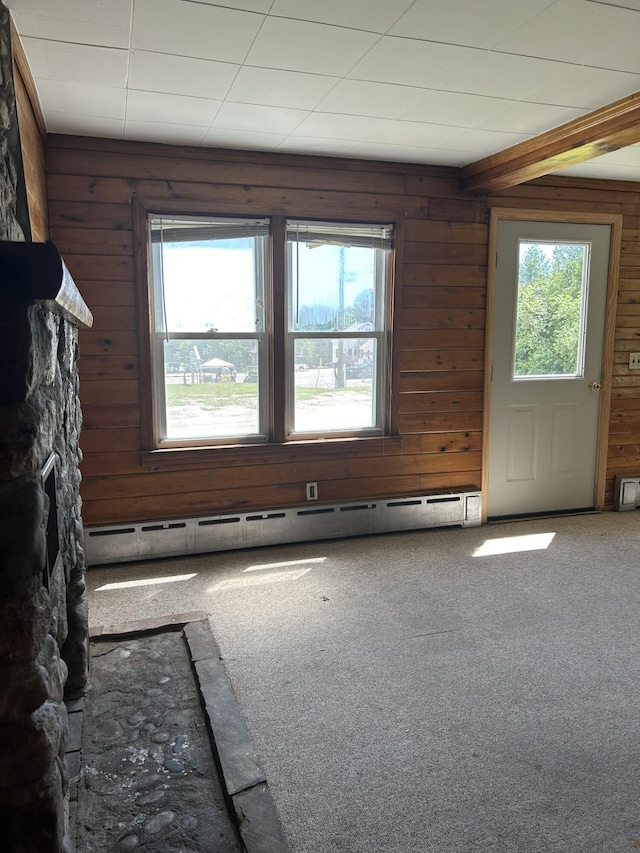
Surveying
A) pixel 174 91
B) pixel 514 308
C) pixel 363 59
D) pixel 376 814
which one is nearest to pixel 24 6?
pixel 174 91

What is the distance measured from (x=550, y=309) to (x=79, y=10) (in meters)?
3.57

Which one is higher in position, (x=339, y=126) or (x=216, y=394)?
(x=339, y=126)

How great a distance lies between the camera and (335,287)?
405 centimetres

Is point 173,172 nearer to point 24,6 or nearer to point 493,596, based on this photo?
point 24,6

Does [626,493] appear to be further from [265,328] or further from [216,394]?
[216,394]

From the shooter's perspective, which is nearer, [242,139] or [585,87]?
[585,87]

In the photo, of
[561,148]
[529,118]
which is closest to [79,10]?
[529,118]

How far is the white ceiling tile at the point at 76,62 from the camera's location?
2359mm

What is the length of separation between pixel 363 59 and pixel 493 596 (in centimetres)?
262

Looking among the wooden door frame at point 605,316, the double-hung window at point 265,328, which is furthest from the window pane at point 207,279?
the wooden door frame at point 605,316

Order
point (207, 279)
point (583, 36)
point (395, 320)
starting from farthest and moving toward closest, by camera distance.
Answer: point (395, 320) → point (207, 279) → point (583, 36)

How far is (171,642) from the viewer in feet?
8.92

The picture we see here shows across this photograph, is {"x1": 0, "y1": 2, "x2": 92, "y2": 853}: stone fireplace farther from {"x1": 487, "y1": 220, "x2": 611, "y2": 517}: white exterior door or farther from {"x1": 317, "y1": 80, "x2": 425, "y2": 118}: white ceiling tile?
{"x1": 487, "y1": 220, "x2": 611, "y2": 517}: white exterior door

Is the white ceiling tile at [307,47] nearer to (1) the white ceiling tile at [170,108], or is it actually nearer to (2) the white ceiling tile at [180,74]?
(2) the white ceiling tile at [180,74]
